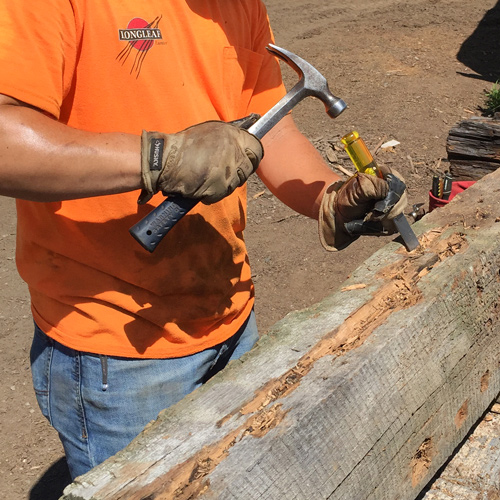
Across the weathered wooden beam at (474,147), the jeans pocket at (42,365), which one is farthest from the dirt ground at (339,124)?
the jeans pocket at (42,365)

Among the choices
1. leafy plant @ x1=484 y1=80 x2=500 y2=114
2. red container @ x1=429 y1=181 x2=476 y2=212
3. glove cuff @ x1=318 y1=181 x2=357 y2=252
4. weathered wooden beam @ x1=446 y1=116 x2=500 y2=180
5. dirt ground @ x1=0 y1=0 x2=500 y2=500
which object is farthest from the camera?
leafy plant @ x1=484 y1=80 x2=500 y2=114

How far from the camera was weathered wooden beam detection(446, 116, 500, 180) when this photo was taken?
4.28 metres

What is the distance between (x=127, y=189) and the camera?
1.51m

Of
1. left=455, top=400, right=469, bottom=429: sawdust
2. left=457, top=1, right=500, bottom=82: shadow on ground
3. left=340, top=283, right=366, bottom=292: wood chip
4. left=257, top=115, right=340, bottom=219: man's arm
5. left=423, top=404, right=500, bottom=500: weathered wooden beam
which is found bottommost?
left=457, top=1, right=500, bottom=82: shadow on ground

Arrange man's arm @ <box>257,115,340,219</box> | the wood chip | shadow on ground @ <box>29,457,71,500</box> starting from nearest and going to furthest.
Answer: the wood chip
man's arm @ <box>257,115,340,219</box>
shadow on ground @ <box>29,457,71,500</box>

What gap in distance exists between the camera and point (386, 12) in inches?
400

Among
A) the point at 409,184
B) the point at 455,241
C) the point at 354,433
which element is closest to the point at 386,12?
the point at 409,184

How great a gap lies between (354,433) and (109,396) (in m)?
0.68

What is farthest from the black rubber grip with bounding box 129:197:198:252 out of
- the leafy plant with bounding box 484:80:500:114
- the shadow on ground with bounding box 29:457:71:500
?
the leafy plant with bounding box 484:80:500:114

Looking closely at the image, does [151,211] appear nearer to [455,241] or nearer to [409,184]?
[455,241]

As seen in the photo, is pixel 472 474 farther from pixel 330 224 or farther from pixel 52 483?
pixel 52 483

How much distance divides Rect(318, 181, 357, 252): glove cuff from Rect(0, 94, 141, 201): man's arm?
0.70 metres

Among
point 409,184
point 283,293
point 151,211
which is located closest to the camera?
point 151,211

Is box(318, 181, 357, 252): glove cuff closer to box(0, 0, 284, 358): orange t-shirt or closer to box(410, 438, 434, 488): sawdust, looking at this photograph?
box(0, 0, 284, 358): orange t-shirt
